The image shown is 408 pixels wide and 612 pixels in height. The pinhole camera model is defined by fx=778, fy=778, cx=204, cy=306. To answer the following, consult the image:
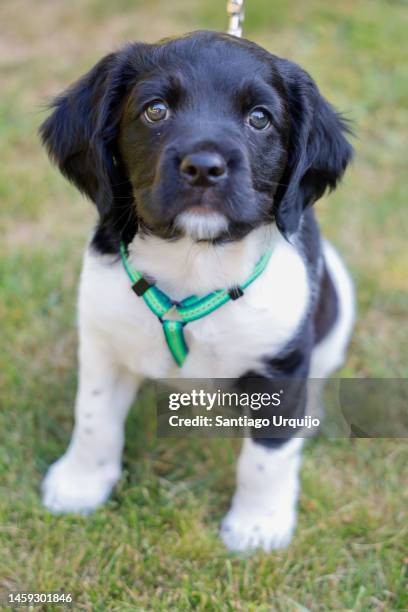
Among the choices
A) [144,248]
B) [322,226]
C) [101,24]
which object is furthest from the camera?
[101,24]

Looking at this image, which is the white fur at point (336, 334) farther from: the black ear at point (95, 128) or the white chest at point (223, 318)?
the black ear at point (95, 128)

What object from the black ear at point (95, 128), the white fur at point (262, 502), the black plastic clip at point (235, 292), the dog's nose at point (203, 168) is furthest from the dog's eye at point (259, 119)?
the white fur at point (262, 502)

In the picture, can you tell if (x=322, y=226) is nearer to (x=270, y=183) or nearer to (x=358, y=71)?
(x=358, y=71)

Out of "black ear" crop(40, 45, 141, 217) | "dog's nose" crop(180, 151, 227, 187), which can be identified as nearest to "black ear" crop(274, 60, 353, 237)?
"dog's nose" crop(180, 151, 227, 187)

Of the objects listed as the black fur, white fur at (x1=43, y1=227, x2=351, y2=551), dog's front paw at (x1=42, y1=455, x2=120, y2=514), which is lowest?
dog's front paw at (x1=42, y1=455, x2=120, y2=514)

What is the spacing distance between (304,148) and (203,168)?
0.54 meters

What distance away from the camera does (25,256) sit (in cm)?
420

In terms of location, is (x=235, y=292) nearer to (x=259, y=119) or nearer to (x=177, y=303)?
(x=177, y=303)

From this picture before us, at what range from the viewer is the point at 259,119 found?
2.34 metres

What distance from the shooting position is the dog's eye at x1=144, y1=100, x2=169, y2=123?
2.29 meters

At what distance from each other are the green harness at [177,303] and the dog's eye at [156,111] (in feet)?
1.51

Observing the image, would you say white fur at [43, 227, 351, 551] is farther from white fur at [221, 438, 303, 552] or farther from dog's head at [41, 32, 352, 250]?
dog's head at [41, 32, 352, 250]

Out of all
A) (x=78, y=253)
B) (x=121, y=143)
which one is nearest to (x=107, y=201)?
(x=121, y=143)

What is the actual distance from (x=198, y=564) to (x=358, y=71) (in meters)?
4.51
